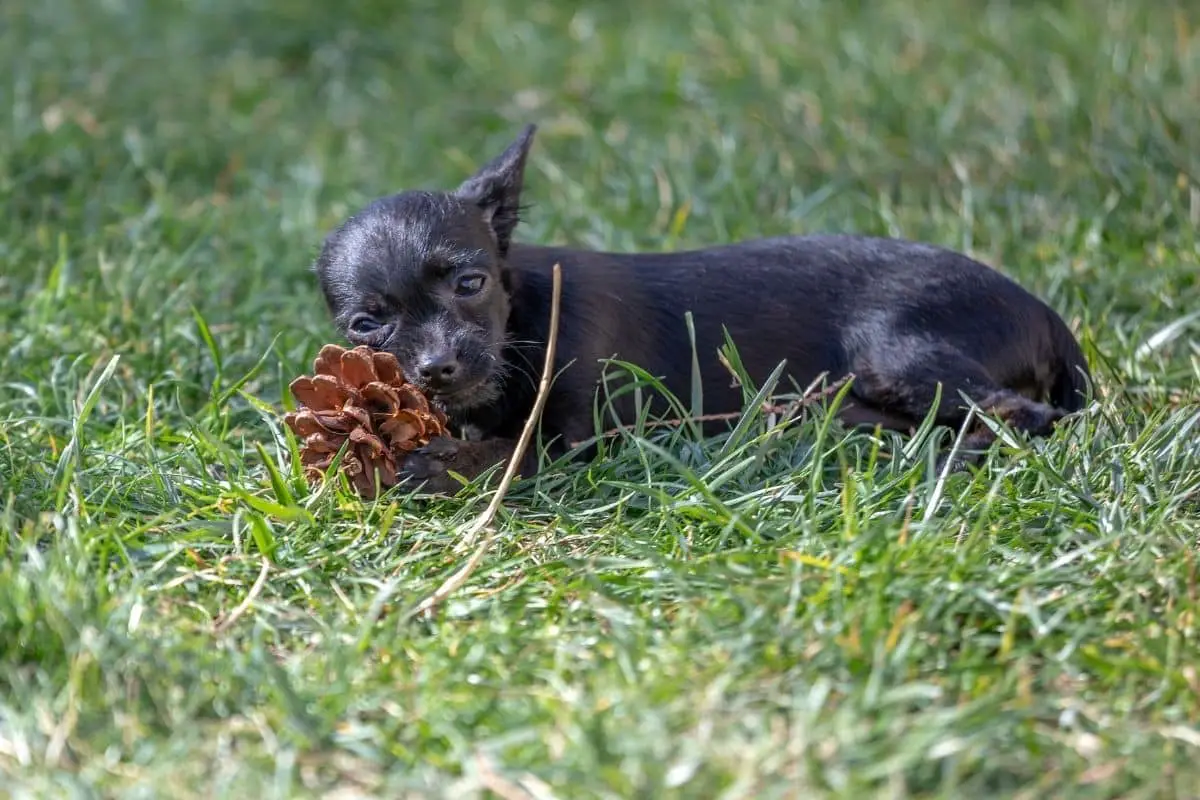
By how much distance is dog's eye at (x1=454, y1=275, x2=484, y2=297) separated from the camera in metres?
4.10

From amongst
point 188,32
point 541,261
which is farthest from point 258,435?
point 188,32

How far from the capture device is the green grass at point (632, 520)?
2791mm

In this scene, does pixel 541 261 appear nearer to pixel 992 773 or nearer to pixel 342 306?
pixel 342 306

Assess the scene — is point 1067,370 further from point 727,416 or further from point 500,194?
point 500,194

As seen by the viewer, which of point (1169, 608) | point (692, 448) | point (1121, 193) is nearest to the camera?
point (1169, 608)

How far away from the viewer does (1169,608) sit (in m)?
3.17

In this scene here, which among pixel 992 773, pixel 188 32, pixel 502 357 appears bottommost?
pixel 992 773

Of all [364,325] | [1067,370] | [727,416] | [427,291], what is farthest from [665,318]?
[1067,370]

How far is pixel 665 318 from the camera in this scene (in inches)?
176

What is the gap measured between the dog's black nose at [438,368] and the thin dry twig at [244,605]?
0.68 metres

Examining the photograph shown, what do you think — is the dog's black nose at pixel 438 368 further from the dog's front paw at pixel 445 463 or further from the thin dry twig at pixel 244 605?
the thin dry twig at pixel 244 605

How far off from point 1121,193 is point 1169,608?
326cm

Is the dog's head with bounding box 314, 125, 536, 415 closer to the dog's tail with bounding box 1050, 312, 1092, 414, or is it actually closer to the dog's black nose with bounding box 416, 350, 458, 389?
the dog's black nose with bounding box 416, 350, 458, 389

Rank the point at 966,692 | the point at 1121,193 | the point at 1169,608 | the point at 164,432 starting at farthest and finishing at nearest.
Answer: the point at 1121,193
the point at 164,432
the point at 1169,608
the point at 966,692
